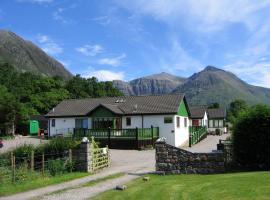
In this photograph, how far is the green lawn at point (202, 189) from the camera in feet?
37.7

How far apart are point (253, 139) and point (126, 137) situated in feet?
59.9

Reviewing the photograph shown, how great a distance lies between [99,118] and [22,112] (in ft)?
62.6

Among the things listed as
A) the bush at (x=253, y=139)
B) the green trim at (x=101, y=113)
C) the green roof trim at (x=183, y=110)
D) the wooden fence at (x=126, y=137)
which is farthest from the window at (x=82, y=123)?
the bush at (x=253, y=139)

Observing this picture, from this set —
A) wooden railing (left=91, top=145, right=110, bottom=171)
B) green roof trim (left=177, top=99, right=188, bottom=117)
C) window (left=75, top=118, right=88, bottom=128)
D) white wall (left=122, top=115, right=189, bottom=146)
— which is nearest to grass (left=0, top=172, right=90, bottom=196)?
wooden railing (left=91, top=145, right=110, bottom=171)

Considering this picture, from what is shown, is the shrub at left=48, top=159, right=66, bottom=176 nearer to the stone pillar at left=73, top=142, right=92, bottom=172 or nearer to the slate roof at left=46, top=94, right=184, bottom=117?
the stone pillar at left=73, top=142, right=92, bottom=172

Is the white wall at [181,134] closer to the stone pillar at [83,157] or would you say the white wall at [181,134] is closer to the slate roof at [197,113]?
the stone pillar at [83,157]

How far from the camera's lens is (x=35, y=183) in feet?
50.4

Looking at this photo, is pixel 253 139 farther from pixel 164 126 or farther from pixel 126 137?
pixel 164 126

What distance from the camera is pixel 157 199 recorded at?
1163 centimetres

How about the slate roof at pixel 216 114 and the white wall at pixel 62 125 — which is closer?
the white wall at pixel 62 125

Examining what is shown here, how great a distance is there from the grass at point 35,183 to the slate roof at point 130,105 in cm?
2093

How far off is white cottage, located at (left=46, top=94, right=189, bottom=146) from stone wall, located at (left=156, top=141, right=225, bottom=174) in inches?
725

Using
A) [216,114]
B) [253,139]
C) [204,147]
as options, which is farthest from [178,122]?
[216,114]

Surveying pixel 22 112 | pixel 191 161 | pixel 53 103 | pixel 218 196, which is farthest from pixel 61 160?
pixel 53 103
